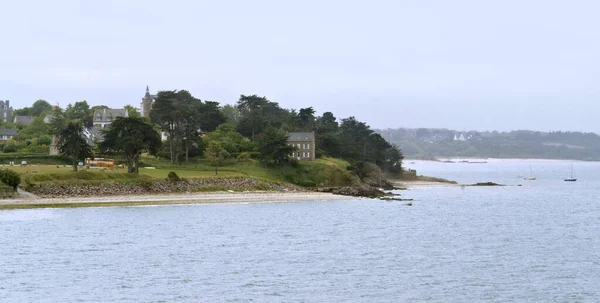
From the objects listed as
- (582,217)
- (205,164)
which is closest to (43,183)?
(205,164)

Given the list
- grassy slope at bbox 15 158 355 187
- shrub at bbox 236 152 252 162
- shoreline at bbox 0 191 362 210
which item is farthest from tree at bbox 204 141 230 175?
shoreline at bbox 0 191 362 210

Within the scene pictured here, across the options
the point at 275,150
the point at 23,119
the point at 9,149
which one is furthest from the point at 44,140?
the point at 23,119

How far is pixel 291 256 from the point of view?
4434 cm

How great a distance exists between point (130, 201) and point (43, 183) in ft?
27.7

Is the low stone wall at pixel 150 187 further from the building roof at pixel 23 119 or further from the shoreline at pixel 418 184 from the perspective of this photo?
the building roof at pixel 23 119

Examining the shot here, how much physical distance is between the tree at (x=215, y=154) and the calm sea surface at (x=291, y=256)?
30.1 m

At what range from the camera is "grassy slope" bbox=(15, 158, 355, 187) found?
80250 mm

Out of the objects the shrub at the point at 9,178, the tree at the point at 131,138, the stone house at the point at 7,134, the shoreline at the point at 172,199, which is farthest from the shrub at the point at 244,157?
the shrub at the point at 9,178

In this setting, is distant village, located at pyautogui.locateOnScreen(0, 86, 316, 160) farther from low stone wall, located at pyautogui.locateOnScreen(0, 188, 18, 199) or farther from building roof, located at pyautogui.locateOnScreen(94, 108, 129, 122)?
low stone wall, located at pyautogui.locateOnScreen(0, 188, 18, 199)

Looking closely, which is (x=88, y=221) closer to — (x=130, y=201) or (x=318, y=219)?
(x=130, y=201)

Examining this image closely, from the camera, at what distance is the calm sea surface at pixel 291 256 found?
3378cm

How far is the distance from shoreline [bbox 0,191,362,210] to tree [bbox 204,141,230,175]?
15604 millimetres

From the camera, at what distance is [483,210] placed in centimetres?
8106

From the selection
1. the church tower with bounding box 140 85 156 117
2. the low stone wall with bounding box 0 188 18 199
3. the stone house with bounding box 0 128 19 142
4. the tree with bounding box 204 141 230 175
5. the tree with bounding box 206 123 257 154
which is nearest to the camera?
the low stone wall with bounding box 0 188 18 199
